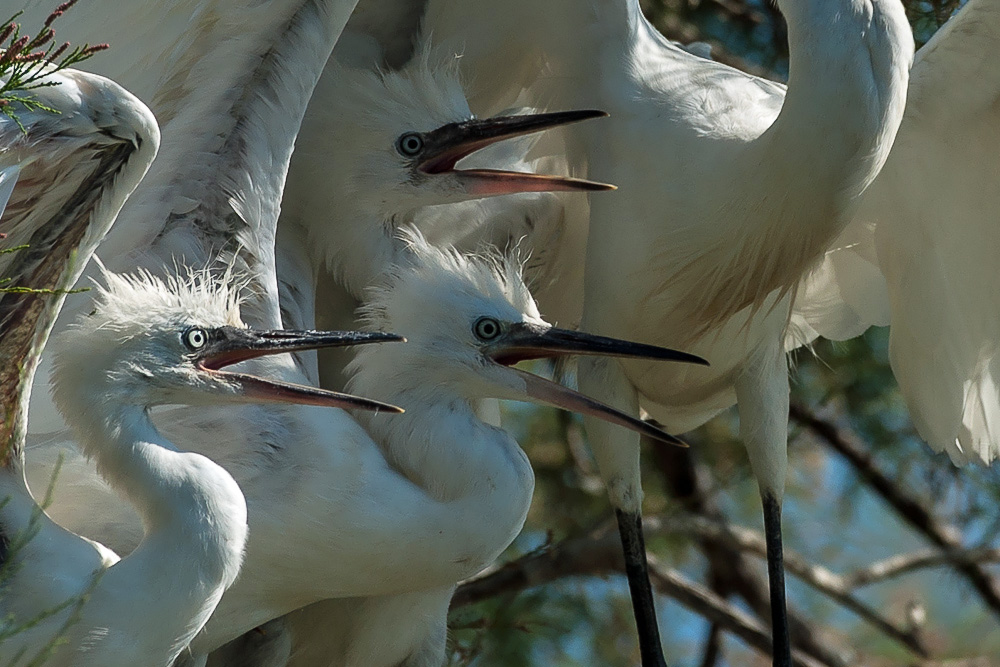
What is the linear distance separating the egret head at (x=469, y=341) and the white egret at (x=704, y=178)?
9.1 inches

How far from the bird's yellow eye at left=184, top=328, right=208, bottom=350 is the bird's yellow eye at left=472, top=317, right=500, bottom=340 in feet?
1.90

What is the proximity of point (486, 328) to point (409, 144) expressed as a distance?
49 cm

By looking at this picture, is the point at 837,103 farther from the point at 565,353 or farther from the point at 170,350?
the point at 170,350

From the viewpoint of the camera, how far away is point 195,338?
2.32m

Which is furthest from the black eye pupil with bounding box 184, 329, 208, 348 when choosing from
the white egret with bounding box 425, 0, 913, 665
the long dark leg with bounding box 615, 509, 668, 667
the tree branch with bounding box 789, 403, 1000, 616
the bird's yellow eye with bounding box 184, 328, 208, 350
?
the tree branch with bounding box 789, 403, 1000, 616

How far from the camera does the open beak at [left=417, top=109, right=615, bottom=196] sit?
9.67ft

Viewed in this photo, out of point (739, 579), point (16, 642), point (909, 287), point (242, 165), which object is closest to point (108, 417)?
point (16, 642)

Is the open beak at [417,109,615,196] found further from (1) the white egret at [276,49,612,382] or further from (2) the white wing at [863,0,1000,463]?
(2) the white wing at [863,0,1000,463]

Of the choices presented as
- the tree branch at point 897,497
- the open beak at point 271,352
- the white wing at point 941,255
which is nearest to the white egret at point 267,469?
the open beak at point 271,352

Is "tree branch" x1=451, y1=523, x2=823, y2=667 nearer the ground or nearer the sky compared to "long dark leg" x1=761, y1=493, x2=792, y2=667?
nearer the ground

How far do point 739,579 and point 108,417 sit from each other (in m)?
2.08

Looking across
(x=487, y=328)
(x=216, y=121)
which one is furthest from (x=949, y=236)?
(x=216, y=121)

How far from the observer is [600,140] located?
2.99 metres

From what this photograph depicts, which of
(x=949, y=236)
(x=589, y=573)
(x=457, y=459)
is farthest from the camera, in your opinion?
(x=589, y=573)
